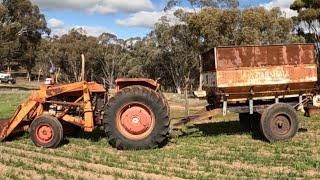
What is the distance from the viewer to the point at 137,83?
35.3 feet

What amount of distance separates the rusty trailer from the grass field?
0.59 meters

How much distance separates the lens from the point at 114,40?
76.2 metres

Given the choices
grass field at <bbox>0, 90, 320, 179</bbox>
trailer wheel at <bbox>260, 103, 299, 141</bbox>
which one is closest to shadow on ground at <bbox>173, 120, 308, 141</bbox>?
grass field at <bbox>0, 90, 320, 179</bbox>

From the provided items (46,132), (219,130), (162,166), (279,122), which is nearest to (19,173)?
(162,166)

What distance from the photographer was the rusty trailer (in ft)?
35.5

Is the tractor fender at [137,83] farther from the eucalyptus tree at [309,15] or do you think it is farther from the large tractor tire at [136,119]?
the eucalyptus tree at [309,15]

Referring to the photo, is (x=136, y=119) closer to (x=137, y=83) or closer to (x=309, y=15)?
(x=137, y=83)

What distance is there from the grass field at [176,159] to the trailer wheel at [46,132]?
0.24 m

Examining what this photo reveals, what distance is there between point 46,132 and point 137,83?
2527 mm

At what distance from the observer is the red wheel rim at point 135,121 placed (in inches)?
407

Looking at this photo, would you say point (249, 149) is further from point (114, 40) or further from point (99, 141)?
point (114, 40)

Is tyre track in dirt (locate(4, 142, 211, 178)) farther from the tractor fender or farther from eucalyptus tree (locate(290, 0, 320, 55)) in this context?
eucalyptus tree (locate(290, 0, 320, 55))

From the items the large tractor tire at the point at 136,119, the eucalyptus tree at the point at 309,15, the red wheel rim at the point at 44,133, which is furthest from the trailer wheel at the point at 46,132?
the eucalyptus tree at the point at 309,15

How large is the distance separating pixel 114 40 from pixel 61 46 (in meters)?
9.19
